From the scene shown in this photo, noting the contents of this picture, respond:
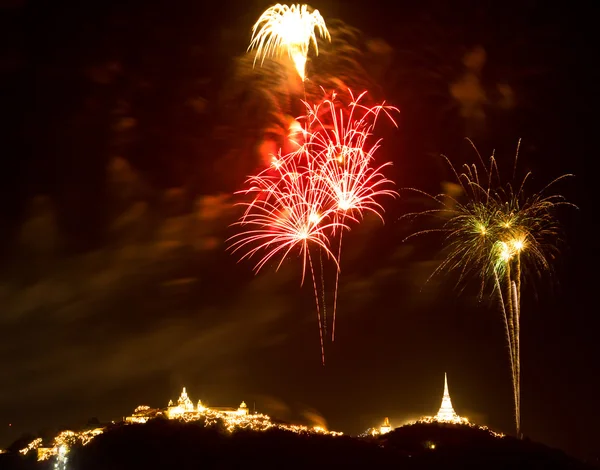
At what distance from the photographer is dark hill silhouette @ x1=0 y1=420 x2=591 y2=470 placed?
3300cm

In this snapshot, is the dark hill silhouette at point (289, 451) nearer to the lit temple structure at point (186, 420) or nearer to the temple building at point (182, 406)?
the lit temple structure at point (186, 420)

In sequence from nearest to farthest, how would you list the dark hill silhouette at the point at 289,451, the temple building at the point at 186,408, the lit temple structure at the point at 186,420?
the dark hill silhouette at the point at 289,451 < the lit temple structure at the point at 186,420 < the temple building at the point at 186,408

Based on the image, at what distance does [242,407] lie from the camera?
4934 cm

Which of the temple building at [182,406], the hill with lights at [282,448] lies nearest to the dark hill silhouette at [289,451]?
the hill with lights at [282,448]

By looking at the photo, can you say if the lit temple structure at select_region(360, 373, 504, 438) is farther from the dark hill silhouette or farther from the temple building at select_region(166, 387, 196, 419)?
the temple building at select_region(166, 387, 196, 419)

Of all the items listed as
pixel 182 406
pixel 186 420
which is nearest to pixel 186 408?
pixel 182 406

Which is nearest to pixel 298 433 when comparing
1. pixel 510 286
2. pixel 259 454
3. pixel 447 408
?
pixel 259 454

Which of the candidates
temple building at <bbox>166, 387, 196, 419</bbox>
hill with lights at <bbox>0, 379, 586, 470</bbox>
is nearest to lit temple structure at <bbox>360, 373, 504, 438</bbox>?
hill with lights at <bbox>0, 379, 586, 470</bbox>

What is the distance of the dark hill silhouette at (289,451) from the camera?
108 ft

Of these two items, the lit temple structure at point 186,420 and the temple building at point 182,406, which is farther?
the temple building at point 182,406

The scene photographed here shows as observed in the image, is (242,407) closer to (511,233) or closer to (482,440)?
(482,440)

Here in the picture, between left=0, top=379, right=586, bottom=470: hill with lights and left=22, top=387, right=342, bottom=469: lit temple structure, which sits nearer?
left=0, top=379, right=586, bottom=470: hill with lights

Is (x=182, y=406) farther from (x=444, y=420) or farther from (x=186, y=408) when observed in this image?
(x=444, y=420)

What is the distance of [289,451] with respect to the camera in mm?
33844
